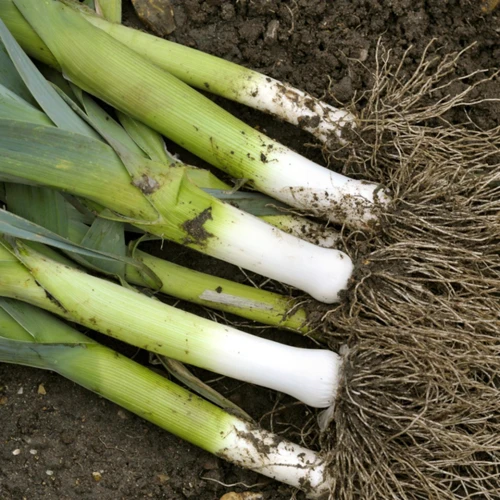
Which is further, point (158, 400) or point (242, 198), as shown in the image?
point (242, 198)

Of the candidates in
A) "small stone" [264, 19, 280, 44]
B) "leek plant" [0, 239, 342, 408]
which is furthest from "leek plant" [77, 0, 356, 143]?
"leek plant" [0, 239, 342, 408]

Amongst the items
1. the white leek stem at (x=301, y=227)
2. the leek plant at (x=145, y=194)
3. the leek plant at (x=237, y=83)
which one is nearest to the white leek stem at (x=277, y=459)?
the leek plant at (x=145, y=194)

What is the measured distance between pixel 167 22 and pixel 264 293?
78 cm

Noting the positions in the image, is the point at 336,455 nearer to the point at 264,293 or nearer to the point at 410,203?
the point at 264,293

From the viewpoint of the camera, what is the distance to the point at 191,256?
1.95 meters

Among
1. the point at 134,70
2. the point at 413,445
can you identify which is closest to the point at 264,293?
the point at 413,445

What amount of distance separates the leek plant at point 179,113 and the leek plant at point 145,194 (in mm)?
67

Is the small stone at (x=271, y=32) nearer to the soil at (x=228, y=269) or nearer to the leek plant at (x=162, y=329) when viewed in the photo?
the soil at (x=228, y=269)

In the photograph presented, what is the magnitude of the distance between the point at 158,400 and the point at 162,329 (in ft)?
0.60

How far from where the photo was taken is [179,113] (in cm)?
173

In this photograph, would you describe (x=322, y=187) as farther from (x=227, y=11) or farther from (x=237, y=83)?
(x=227, y=11)

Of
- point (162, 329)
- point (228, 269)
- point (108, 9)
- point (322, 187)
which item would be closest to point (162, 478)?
point (162, 329)

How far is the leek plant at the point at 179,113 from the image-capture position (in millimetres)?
1664

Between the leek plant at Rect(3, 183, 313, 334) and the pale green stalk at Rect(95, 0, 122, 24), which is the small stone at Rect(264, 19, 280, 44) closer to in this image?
the pale green stalk at Rect(95, 0, 122, 24)
